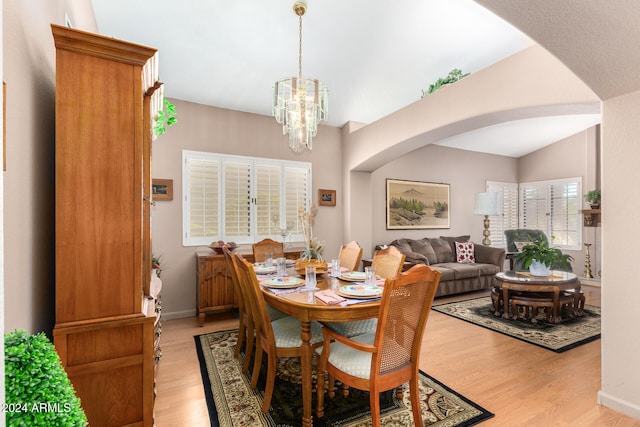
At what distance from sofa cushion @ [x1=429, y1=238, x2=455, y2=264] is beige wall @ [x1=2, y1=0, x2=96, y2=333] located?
5.22 meters

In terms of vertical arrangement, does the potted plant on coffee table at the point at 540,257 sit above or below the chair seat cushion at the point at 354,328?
above

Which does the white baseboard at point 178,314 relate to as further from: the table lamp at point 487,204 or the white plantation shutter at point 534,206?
the white plantation shutter at point 534,206

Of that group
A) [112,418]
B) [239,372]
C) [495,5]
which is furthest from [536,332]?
[112,418]

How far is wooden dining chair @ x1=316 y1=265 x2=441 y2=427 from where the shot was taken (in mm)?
1598

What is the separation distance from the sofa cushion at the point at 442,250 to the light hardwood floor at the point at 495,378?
2.06 m

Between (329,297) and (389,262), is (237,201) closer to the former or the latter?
(389,262)

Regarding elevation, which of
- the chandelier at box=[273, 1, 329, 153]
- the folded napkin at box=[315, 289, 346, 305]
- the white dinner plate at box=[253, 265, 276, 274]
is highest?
the chandelier at box=[273, 1, 329, 153]

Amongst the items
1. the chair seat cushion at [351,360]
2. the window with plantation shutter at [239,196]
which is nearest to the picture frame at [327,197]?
the window with plantation shutter at [239,196]

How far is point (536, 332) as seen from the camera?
343 centimetres

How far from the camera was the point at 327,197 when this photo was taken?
4930mm

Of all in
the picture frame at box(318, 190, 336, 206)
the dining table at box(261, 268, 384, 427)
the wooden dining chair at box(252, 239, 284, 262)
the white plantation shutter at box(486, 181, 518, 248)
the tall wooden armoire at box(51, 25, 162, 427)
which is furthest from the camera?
the white plantation shutter at box(486, 181, 518, 248)

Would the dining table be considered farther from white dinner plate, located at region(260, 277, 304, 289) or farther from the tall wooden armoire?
the tall wooden armoire

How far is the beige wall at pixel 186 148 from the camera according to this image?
3.86 metres

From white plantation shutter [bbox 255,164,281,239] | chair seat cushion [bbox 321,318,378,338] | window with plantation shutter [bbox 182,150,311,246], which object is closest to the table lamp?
window with plantation shutter [bbox 182,150,311,246]
